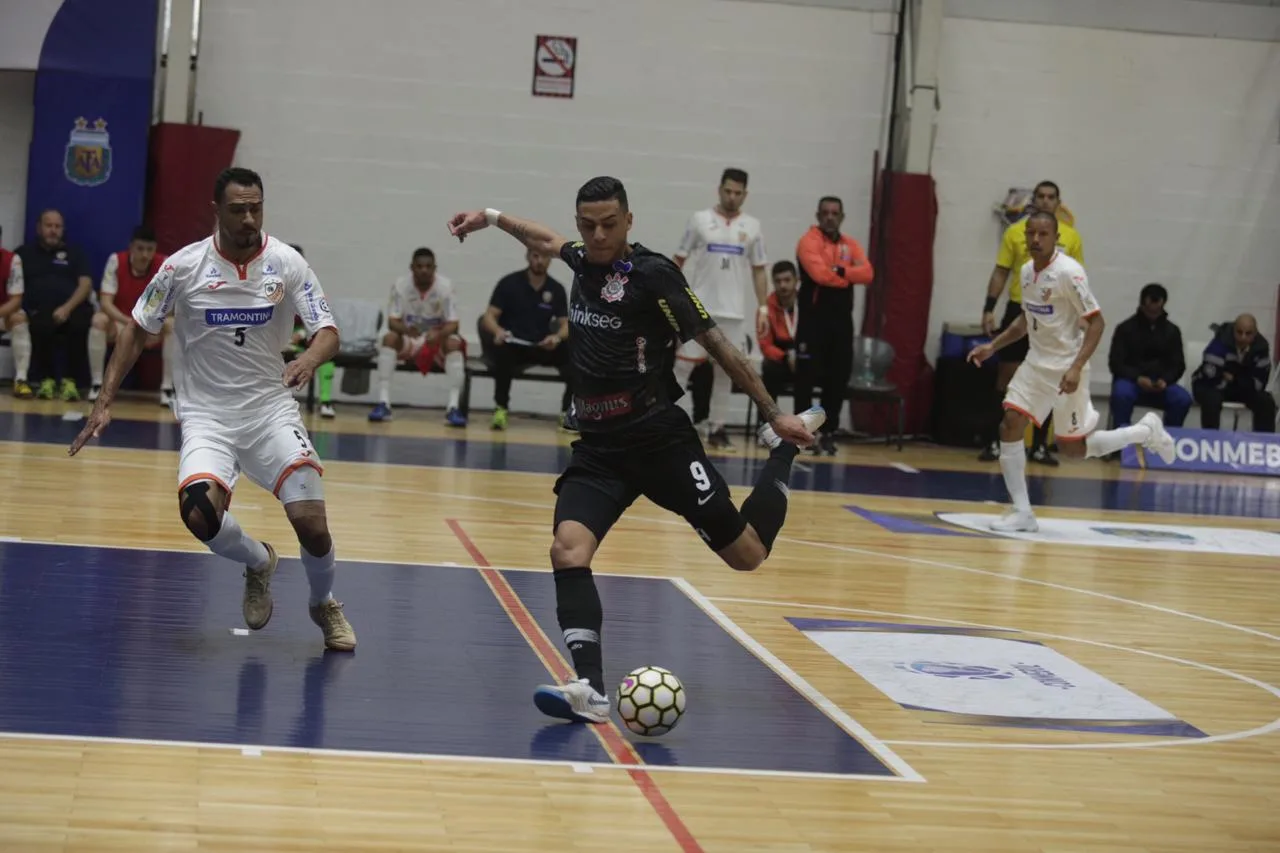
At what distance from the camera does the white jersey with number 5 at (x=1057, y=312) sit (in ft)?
35.9

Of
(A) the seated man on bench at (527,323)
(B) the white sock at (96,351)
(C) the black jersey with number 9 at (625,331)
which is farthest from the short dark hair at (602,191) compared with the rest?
(B) the white sock at (96,351)

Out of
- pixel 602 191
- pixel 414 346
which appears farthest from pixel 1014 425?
pixel 414 346

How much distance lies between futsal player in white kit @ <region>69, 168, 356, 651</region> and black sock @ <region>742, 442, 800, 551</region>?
5.53 feet

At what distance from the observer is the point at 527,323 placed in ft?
51.1

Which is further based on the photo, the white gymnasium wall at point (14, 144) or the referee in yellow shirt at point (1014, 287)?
the white gymnasium wall at point (14, 144)

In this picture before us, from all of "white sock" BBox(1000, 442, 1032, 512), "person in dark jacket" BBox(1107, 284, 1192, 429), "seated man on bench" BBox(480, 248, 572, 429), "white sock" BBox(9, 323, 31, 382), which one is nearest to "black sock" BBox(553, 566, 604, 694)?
"white sock" BBox(1000, 442, 1032, 512)

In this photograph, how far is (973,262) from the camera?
1761 centimetres

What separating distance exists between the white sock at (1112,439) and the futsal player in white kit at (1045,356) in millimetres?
181

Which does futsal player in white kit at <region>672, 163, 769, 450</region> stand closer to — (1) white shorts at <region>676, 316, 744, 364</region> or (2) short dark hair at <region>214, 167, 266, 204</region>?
(1) white shorts at <region>676, 316, 744, 364</region>

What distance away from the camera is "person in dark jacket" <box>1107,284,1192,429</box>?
16.3 meters

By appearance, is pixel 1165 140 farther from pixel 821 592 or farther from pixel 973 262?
pixel 821 592

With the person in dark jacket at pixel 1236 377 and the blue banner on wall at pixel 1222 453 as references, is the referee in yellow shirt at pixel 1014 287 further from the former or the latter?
the person in dark jacket at pixel 1236 377

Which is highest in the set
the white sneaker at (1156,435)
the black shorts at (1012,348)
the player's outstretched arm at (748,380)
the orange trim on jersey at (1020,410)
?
the black shorts at (1012,348)

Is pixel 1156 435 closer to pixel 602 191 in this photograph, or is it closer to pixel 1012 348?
pixel 1012 348
